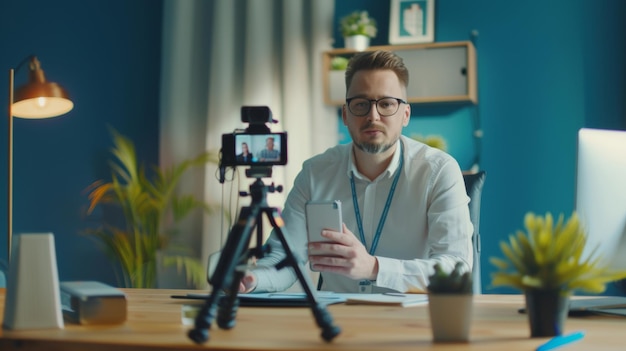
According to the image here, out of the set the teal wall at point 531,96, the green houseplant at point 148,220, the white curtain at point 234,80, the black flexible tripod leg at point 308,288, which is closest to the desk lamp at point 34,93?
the green houseplant at point 148,220

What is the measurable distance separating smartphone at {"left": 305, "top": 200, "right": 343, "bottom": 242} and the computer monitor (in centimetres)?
49

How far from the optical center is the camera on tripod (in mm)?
1401

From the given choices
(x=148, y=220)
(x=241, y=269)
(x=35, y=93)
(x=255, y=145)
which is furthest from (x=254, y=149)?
(x=148, y=220)

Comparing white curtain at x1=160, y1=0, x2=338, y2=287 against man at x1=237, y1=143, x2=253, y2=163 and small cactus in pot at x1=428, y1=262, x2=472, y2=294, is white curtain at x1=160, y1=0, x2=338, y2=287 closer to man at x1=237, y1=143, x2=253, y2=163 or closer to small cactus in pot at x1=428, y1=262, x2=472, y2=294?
man at x1=237, y1=143, x2=253, y2=163

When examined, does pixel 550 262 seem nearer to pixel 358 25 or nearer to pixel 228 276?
pixel 228 276

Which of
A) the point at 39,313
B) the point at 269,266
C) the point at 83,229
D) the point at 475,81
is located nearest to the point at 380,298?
the point at 269,266

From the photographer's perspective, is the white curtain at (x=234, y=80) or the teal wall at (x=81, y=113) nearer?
the white curtain at (x=234, y=80)

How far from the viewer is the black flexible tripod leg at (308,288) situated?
47.9 inches

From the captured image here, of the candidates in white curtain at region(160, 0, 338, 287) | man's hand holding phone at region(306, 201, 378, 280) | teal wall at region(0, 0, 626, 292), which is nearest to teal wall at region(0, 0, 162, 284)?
teal wall at region(0, 0, 626, 292)

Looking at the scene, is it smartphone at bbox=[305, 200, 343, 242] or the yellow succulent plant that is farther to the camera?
smartphone at bbox=[305, 200, 343, 242]

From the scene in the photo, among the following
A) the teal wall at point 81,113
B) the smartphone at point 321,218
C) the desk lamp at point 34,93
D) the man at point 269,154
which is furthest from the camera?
the teal wall at point 81,113

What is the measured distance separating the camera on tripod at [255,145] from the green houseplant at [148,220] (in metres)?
2.80

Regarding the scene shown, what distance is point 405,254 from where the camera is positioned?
2.42 m

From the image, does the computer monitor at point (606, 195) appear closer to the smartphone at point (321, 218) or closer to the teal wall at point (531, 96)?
the smartphone at point (321, 218)
